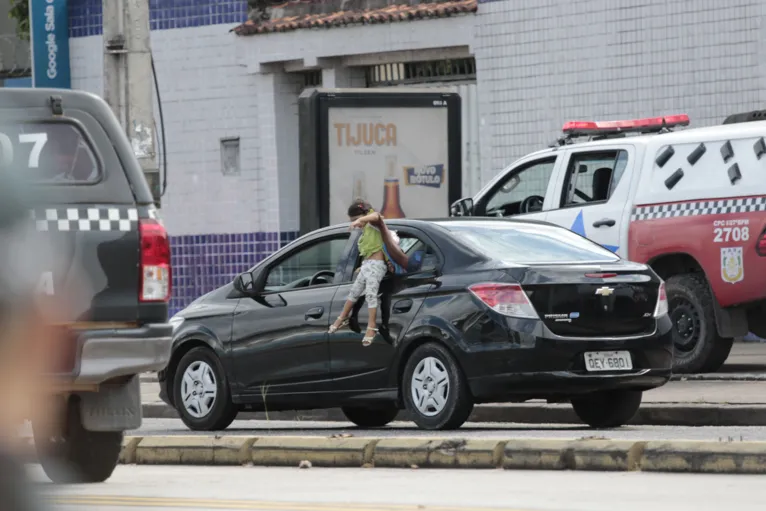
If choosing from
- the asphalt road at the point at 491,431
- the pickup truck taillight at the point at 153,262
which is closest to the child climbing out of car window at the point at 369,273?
the asphalt road at the point at 491,431

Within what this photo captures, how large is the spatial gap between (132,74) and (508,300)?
496cm

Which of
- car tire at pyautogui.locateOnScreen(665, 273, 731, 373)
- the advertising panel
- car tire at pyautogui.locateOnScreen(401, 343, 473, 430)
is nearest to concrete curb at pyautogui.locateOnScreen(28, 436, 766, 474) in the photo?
car tire at pyautogui.locateOnScreen(401, 343, 473, 430)

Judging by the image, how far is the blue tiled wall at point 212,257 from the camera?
85.5 ft

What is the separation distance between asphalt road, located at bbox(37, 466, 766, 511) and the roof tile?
13450 millimetres

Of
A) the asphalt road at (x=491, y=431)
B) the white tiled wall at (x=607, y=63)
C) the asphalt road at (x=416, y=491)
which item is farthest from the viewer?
the white tiled wall at (x=607, y=63)

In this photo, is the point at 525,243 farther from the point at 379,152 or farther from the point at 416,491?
the point at 379,152

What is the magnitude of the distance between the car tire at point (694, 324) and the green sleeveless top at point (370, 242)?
4.58 metres

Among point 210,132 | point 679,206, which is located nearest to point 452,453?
point 679,206

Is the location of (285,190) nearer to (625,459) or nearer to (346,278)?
(346,278)

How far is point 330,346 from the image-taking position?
13766 millimetres

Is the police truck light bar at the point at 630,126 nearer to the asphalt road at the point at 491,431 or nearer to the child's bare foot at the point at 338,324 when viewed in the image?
the asphalt road at the point at 491,431

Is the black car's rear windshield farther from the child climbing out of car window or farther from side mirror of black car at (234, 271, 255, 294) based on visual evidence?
side mirror of black car at (234, 271, 255, 294)

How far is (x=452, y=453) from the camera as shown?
424 inches

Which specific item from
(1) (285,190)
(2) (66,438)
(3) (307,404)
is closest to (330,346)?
(3) (307,404)
